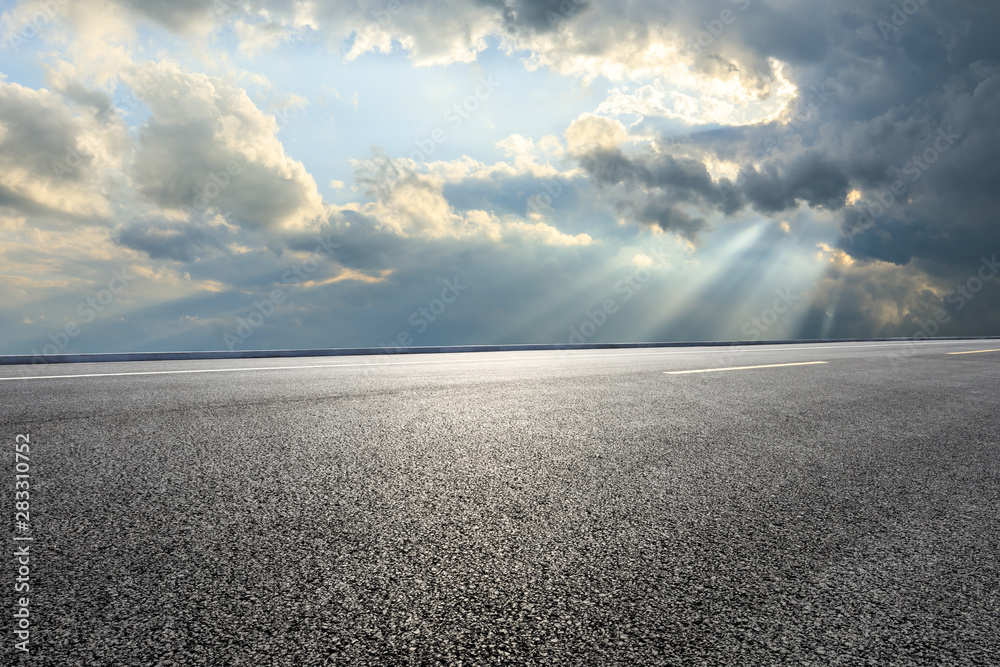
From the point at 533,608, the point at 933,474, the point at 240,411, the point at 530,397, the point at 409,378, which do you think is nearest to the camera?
the point at 533,608

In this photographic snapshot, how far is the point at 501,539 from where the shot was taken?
2.09 meters

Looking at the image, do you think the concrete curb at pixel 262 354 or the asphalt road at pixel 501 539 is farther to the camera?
the concrete curb at pixel 262 354

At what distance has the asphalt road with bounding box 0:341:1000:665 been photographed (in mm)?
1477

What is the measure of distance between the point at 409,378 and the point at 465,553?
222 inches

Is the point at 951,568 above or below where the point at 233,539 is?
below

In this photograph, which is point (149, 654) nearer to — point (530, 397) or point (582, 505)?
point (582, 505)

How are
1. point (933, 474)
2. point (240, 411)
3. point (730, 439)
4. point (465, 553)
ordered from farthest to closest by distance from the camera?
point (240, 411) → point (730, 439) → point (933, 474) → point (465, 553)

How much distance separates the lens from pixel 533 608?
1.61m

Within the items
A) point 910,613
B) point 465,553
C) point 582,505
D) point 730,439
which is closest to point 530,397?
point 730,439

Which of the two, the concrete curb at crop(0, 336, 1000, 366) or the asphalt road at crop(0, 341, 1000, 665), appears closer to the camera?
the asphalt road at crop(0, 341, 1000, 665)

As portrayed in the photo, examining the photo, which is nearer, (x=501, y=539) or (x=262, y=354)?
(x=501, y=539)

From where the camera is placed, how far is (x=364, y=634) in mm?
1470

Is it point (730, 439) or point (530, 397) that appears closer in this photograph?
point (730, 439)

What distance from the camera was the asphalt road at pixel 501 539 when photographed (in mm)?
1477
